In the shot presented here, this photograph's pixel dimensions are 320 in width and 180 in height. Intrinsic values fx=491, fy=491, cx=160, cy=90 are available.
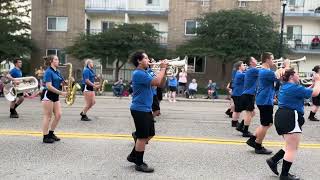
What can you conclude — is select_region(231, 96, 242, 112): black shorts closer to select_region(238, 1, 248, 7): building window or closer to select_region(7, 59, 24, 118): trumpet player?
select_region(7, 59, 24, 118): trumpet player

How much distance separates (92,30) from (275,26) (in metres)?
14.0

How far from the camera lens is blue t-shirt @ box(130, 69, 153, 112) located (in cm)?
725

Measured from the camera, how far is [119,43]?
109ft

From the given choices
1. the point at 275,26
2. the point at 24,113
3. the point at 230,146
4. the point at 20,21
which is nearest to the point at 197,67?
the point at 275,26

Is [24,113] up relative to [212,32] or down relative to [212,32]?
down

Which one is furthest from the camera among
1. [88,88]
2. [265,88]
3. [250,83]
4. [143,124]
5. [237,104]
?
[88,88]

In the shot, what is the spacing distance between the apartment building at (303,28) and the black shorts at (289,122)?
29.5 metres

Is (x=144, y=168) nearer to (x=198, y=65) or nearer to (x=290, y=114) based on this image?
(x=290, y=114)

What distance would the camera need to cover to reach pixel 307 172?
302 inches

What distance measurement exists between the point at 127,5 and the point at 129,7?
434mm

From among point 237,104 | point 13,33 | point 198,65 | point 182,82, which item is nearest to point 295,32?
point 198,65

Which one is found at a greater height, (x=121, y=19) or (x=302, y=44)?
(x=121, y=19)

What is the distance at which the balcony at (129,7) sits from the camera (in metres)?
37.1

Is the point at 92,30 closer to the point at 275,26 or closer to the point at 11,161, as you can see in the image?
the point at 275,26
